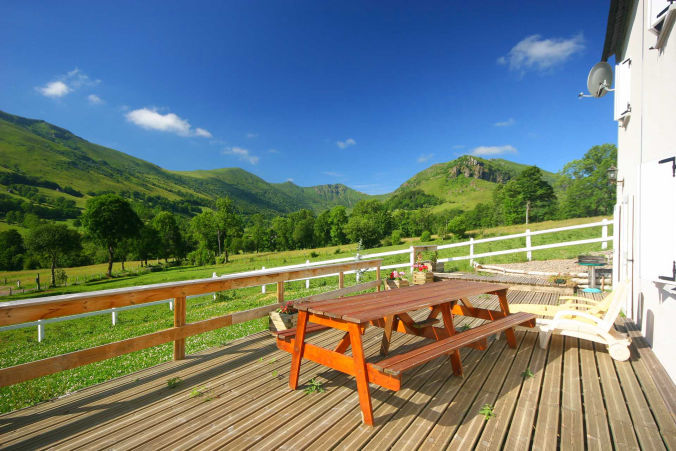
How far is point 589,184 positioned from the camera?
1467 inches

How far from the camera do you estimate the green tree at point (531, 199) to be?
43750mm

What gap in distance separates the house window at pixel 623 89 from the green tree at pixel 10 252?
6814 cm

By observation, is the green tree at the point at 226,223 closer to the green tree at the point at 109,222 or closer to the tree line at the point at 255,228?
the tree line at the point at 255,228

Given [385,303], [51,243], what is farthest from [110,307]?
[51,243]

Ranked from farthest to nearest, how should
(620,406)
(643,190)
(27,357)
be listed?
(27,357), (643,190), (620,406)

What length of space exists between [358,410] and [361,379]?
0.39 metres

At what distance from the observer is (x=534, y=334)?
4.43 metres

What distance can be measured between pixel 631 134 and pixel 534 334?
3.85 meters

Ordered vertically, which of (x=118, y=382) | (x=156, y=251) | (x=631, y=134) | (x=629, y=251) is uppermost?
(x=631, y=134)

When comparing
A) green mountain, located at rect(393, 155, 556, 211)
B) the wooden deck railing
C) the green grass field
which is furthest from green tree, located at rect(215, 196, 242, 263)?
green mountain, located at rect(393, 155, 556, 211)

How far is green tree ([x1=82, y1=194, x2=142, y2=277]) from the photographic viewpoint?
136 feet

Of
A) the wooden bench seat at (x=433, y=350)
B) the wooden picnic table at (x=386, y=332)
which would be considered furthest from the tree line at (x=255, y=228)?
the wooden bench seat at (x=433, y=350)

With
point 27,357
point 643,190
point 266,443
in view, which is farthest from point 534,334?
point 27,357

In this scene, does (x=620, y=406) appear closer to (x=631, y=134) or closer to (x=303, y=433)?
(x=303, y=433)
